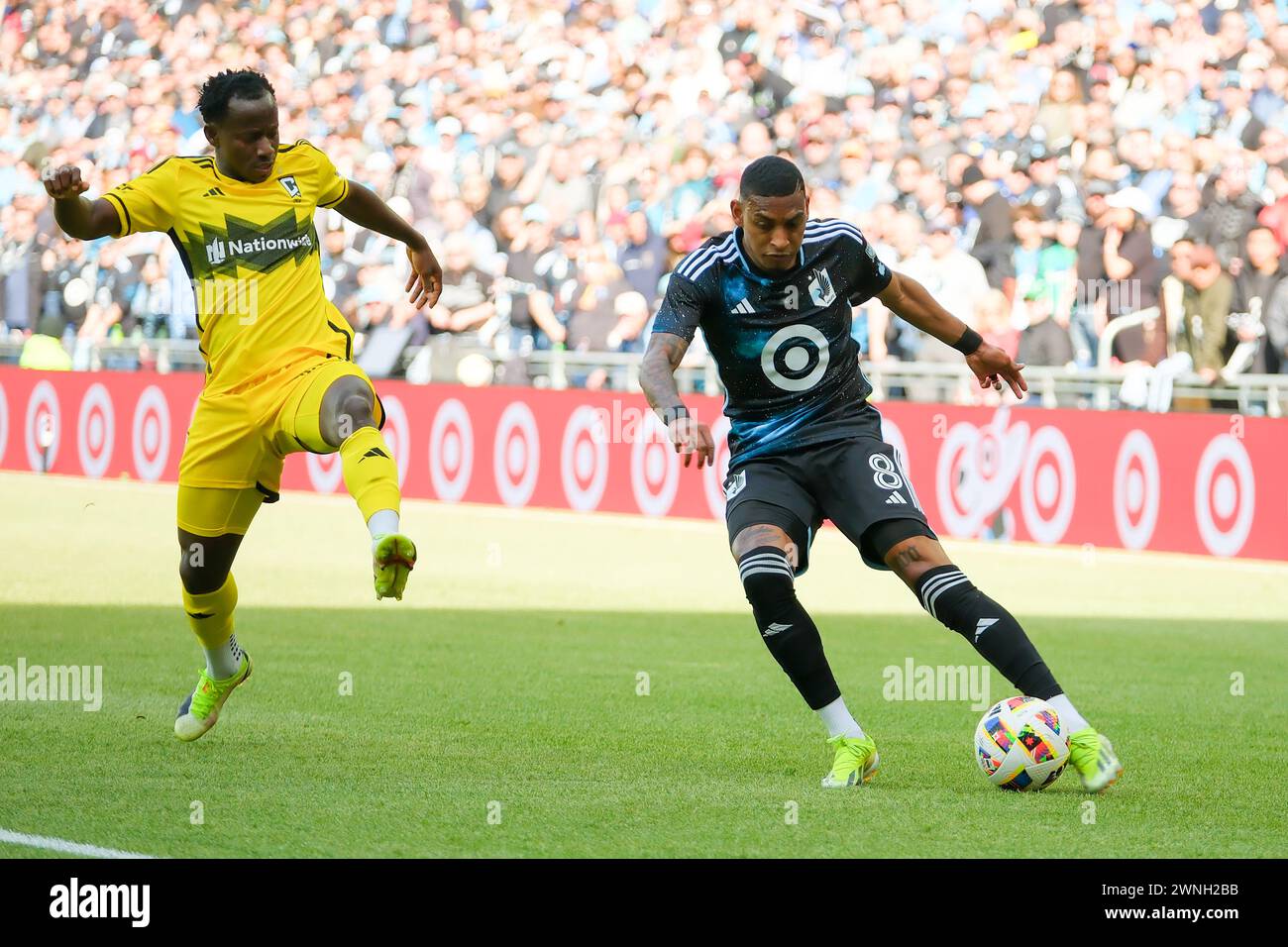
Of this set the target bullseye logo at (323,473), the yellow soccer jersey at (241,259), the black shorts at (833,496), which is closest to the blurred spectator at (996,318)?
the target bullseye logo at (323,473)

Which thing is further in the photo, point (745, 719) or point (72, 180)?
point (745, 719)

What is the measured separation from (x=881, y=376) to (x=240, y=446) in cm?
1205

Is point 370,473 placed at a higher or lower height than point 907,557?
higher

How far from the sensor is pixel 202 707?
8.33 m

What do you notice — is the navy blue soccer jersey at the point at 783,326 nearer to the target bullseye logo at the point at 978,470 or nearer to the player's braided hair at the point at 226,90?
the player's braided hair at the point at 226,90

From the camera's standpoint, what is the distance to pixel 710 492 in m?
20.3

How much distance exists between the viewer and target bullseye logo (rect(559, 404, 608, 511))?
20.7 meters

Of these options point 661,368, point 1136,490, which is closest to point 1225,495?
point 1136,490

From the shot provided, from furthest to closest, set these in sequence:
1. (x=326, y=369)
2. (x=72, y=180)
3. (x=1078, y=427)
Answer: (x=1078, y=427) < (x=326, y=369) < (x=72, y=180)

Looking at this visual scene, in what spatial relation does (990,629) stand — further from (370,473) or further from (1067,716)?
(370,473)

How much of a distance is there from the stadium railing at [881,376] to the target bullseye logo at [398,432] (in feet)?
1.54
